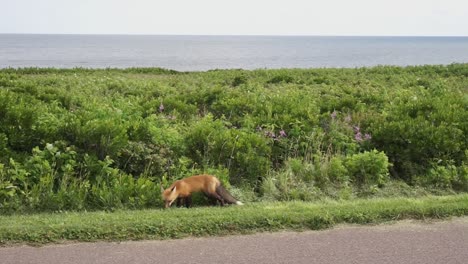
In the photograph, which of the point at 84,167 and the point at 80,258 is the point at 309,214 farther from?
the point at 84,167

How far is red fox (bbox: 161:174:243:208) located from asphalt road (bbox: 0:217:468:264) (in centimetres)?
130

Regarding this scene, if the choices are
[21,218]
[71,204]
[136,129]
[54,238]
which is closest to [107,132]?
[136,129]

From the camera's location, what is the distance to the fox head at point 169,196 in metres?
6.36

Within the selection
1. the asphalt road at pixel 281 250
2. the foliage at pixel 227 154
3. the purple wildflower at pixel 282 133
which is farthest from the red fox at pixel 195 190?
the purple wildflower at pixel 282 133

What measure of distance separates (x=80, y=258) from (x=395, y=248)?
2975mm

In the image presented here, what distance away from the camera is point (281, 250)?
4949 mm

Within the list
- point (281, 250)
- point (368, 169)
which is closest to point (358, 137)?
point (368, 169)

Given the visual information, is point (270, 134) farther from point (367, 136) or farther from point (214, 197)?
point (214, 197)

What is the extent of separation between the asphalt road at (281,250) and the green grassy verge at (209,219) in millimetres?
161

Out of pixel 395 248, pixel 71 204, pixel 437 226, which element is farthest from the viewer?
pixel 71 204

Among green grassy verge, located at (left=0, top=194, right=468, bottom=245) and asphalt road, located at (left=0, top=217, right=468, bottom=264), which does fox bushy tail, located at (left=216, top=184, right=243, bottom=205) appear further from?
asphalt road, located at (left=0, top=217, right=468, bottom=264)

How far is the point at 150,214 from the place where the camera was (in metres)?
5.80

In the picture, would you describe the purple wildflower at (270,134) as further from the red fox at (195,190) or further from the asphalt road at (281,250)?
the asphalt road at (281,250)

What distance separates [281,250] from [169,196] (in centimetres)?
194
